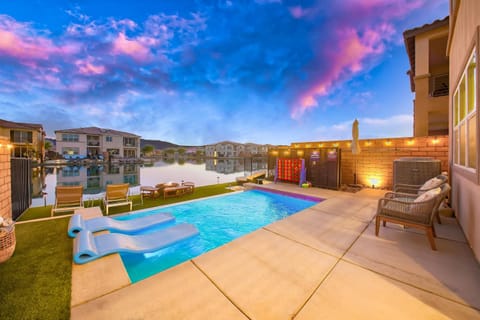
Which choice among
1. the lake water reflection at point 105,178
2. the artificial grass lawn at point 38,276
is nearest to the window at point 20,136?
the lake water reflection at point 105,178

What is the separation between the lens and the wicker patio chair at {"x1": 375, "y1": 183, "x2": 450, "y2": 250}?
2719 mm

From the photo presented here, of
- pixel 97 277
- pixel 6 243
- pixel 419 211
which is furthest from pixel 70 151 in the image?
pixel 419 211

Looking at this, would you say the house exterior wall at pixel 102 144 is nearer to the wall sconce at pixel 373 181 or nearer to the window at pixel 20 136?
the window at pixel 20 136

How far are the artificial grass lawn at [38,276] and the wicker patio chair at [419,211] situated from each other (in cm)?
456

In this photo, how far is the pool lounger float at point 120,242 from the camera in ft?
8.47

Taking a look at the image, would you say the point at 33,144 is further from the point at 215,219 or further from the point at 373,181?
the point at 373,181

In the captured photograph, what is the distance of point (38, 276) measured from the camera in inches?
84.9

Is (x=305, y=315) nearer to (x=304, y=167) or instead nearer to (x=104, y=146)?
(x=304, y=167)

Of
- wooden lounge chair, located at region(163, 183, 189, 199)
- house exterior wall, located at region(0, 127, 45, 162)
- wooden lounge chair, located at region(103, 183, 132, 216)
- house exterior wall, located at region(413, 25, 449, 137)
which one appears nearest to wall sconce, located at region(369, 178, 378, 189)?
house exterior wall, located at region(413, 25, 449, 137)

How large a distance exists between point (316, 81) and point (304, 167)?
8270 millimetres

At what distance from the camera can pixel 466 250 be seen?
2.66 meters

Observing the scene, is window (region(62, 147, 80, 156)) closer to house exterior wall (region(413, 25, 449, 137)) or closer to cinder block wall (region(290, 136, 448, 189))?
cinder block wall (region(290, 136, 448, 189))

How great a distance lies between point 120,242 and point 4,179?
3.16 meters

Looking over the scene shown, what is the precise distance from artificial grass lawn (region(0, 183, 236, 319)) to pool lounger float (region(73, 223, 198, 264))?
0.20 m
